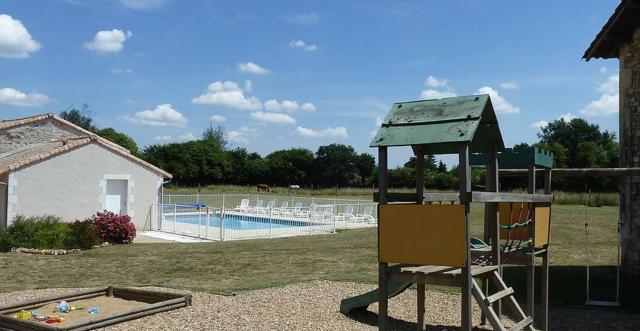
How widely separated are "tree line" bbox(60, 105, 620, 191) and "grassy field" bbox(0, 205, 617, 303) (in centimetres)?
4459

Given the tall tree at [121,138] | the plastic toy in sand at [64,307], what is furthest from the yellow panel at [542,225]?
the tall tree at [121,138]

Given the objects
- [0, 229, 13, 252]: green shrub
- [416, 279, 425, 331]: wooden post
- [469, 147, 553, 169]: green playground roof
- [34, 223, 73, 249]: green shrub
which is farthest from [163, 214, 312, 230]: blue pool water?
[416, 279, 425, 331]: wooden post

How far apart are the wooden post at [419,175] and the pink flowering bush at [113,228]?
14453 mm

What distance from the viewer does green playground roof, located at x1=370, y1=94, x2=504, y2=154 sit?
19.0ft

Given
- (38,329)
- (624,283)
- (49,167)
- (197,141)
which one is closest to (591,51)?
(624,283)

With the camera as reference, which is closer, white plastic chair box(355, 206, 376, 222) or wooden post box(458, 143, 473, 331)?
wooden post box(458, 143, 473, 331)

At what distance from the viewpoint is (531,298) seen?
7375 millimetres

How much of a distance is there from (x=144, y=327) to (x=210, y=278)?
13.8 ft

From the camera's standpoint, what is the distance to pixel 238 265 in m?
13.5

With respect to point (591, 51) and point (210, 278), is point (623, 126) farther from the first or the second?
point (210, 278)

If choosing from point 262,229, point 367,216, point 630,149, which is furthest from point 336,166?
point 630,149

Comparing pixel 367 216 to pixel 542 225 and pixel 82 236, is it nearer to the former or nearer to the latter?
pixel 82 236

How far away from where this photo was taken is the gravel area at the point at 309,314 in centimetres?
757

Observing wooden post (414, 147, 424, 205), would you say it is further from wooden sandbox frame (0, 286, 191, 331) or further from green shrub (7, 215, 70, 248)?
green shrub (7, 215, 70, 248)
